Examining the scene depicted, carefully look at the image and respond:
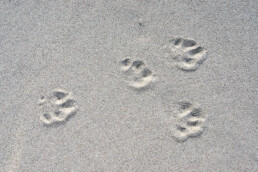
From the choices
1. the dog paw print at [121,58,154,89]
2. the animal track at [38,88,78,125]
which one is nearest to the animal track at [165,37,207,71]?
the dog paw print at [121,58,154,89]

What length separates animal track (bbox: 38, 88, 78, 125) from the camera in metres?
1.55

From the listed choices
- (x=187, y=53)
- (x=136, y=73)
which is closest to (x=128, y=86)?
(x=136, y=73)

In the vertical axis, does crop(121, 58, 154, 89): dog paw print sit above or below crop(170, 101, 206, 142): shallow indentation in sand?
above

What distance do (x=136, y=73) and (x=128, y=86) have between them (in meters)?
0.09

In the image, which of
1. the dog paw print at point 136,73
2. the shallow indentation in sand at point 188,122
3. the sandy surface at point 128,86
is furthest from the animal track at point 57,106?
the shallow indentation in sand at point 188,122

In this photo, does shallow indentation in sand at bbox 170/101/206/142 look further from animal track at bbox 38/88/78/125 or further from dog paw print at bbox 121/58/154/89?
animal track at bbox 38/88/78/125

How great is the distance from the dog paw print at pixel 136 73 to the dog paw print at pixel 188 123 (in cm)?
27

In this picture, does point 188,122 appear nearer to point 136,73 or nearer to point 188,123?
point 188,123

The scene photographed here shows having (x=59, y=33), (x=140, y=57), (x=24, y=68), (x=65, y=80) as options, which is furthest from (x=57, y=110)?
(x=140, y=57)

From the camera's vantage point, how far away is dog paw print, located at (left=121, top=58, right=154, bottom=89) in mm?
1540

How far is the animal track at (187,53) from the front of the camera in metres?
1.53

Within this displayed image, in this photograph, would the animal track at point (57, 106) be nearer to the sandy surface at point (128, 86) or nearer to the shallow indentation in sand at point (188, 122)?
the sandy surface at point (128, 86)

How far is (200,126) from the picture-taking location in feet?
4.90

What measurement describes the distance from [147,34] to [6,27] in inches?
35.6
